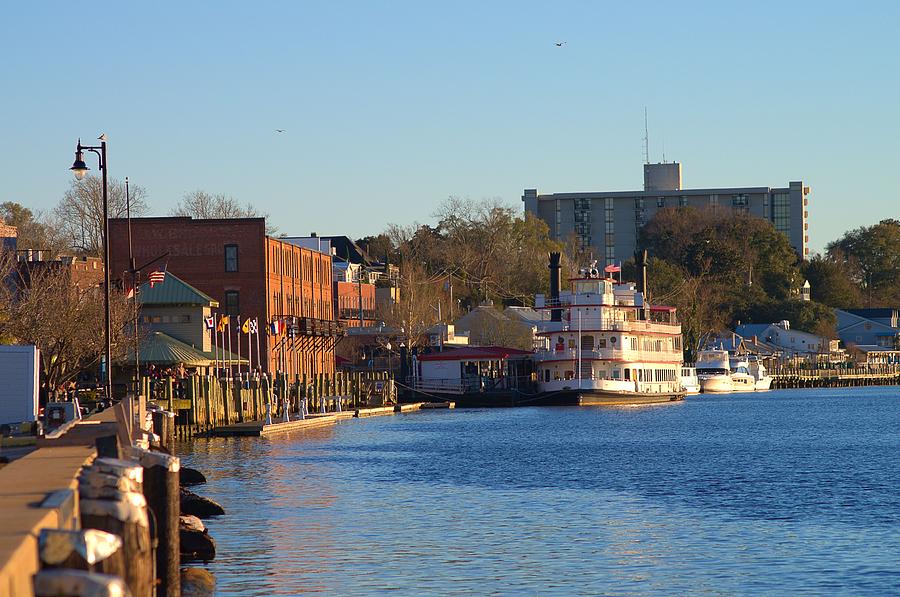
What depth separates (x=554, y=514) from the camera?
1359 inches

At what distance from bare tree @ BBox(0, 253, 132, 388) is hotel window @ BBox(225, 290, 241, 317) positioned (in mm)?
26603

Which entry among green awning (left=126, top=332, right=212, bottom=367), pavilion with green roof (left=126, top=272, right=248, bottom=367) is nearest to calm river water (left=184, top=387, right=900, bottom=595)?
green awning (left=126, top=332, right=212, bottom=367)

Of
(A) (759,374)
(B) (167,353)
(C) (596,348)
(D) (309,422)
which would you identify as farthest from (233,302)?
(A) (759,374)

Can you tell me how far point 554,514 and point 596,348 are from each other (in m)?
69.6

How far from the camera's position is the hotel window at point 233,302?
91.2m

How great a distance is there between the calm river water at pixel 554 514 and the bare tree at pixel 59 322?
617 cm

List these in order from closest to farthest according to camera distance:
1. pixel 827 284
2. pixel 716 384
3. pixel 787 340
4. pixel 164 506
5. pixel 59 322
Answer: pixel 164 506 < pixel 59 322 < pixel 716 384 < pixel 787 340 < pixel 827 284

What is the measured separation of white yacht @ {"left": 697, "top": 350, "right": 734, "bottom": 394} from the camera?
145 m

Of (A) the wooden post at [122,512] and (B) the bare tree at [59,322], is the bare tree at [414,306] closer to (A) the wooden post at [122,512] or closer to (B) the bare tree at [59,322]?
(B) the bare tree at [59,322]

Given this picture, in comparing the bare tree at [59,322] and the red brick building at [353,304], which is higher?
the red brick building at [353,304]

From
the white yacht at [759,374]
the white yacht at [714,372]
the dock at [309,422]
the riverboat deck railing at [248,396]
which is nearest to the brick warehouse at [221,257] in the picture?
the riverboat deck railing at [248,396]

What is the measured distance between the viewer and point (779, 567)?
2630 cm

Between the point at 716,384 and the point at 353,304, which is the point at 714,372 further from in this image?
the point at 353,304

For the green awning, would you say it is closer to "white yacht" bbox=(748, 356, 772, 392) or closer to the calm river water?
the calm river water
